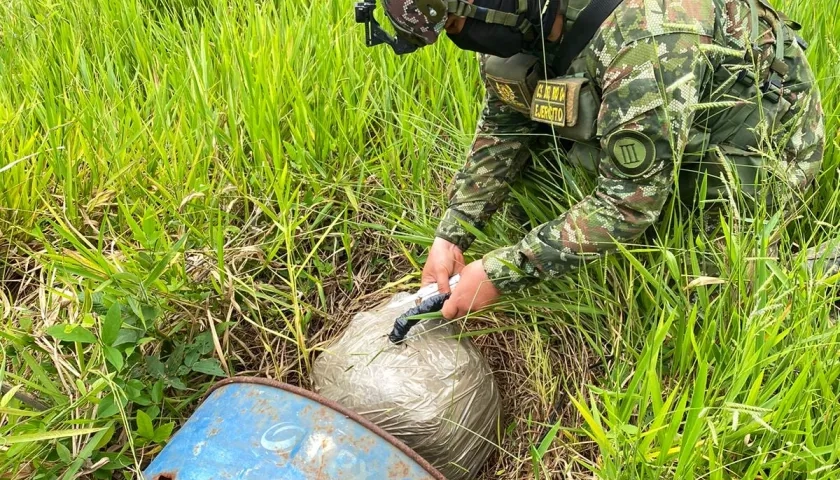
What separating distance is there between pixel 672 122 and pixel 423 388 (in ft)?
2.51

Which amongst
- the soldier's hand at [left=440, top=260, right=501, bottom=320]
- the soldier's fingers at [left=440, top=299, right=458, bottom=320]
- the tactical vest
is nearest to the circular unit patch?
the tactical vest

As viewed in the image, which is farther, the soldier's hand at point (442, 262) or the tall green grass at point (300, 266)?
the soldier's hand at point (442, 262)

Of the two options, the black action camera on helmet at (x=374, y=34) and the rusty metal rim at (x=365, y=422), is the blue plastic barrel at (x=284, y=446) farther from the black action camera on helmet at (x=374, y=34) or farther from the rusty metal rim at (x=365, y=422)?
the black action camera on helmet at (x=374, y=34)

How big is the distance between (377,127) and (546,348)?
0.91 metres

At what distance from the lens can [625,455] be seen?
3.33 ft

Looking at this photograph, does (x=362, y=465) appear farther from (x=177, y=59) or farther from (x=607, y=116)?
(x=177, y=59)

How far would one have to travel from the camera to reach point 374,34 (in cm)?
144

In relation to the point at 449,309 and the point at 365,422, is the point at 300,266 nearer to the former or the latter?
Result: the point at 449,309

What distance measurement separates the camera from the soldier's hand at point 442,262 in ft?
5.27

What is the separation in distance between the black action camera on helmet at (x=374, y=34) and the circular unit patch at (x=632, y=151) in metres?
0.49

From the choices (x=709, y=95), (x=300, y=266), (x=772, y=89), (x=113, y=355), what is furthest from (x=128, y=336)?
(x=772, y=89)

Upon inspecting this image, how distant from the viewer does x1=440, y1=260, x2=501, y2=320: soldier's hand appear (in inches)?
56.9

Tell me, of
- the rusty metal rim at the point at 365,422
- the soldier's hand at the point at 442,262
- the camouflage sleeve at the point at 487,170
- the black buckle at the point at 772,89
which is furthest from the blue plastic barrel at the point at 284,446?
the black buckle at the point at 772,89

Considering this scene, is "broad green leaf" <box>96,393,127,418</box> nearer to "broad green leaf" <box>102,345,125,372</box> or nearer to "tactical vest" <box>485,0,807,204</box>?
"broad green leaf" <box>102,345,125,372</box>
